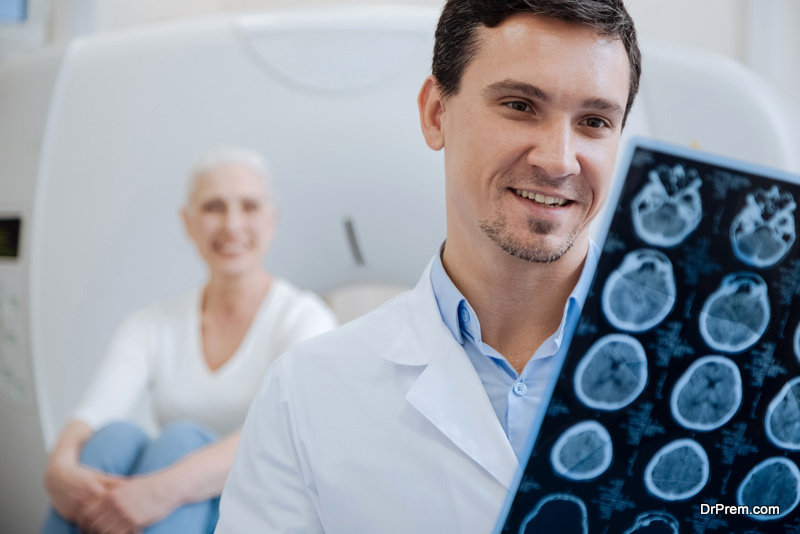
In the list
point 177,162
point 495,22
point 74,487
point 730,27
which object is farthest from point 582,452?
point 730,27

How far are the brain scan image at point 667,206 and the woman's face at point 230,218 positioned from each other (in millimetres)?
1199

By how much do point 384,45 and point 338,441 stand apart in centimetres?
132

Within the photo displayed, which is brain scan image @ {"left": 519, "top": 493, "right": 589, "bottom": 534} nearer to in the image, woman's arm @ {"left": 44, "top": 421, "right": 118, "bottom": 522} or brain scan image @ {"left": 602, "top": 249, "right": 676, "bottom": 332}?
brain scan image @ {"left": 602, "top": 249, "right": 676, "bottom": 332}

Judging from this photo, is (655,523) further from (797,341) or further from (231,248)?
(231,248)

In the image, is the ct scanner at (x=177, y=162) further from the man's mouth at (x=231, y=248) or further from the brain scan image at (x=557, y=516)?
the brain scan image at (x=557, y=516)

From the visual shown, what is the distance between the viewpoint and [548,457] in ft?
1.71

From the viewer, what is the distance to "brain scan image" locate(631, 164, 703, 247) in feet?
1.63

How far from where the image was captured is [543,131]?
2.25 ft

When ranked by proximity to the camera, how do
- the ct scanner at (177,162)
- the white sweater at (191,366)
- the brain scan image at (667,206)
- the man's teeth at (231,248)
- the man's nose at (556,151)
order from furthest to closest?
the ct scanner at (177,162), the man's teeth at (231,248), the white sweater at (191,366), the man's nose at (556,151), the brain scan image at (667,206)

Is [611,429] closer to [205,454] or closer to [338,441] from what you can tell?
[338,441]

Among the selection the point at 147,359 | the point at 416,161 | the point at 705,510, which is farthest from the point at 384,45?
the point at 705,510

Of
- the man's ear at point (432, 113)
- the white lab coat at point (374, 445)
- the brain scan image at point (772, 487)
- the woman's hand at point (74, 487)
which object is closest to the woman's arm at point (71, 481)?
the woman's hand at point (74, 487)

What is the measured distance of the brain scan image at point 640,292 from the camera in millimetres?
510

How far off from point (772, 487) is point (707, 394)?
0.27 feet
